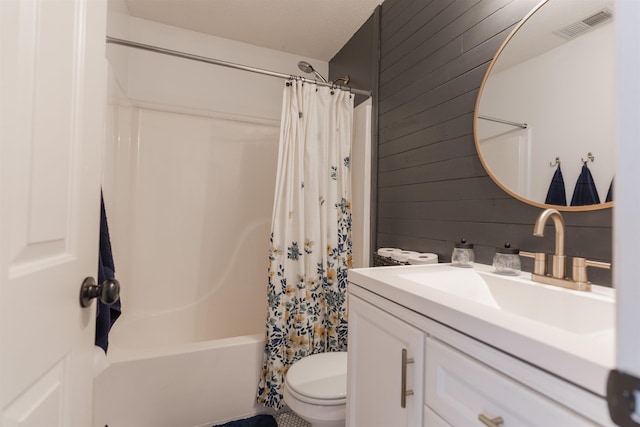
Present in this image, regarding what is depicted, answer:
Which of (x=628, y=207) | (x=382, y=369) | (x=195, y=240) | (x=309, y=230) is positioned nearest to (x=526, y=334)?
(x=628, y=207)

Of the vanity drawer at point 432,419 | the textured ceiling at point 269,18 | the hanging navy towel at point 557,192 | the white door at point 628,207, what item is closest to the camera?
the white door at point 628,207

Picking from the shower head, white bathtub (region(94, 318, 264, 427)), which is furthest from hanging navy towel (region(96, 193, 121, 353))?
the shower head

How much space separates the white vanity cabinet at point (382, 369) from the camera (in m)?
0.67

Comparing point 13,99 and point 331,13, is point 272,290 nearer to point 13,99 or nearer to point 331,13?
point 13,99

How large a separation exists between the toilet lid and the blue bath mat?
1.29ft

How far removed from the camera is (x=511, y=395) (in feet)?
1.53

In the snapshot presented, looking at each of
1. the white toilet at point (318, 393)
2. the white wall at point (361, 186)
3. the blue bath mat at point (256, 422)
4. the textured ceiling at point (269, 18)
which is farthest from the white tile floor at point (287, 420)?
the textured ceiling at point (269, 18)

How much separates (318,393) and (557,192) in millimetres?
1108

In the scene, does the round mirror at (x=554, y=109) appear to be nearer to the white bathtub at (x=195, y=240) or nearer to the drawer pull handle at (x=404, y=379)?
the drawer pull handle at (x=404, y=379)

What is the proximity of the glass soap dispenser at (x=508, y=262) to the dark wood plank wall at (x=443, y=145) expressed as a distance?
0.17 ft

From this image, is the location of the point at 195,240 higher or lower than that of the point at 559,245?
lower

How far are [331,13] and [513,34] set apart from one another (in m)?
1.25

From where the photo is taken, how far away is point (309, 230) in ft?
5.55

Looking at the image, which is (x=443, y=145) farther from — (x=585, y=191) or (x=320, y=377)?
(x=320, y=377)
